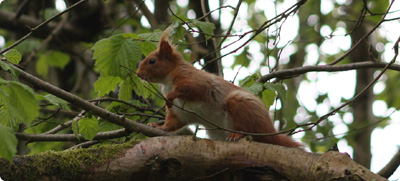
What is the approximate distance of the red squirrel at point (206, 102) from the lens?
379 centimetres

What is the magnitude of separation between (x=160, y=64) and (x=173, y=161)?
180 cm

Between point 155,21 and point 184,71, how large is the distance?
1.51m

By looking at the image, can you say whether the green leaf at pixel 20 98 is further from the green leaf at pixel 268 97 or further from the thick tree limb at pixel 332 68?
the thick tree limb at pixel 332 68

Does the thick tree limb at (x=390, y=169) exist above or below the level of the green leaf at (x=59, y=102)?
below

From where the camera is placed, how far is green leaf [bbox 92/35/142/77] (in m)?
3.58

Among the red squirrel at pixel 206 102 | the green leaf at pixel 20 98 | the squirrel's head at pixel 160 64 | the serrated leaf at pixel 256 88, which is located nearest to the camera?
the green leaf at pixel 20 98

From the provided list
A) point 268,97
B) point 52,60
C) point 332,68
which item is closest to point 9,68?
point 268,97

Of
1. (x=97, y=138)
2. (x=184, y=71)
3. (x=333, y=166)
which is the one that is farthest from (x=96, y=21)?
(x=333, y=166)

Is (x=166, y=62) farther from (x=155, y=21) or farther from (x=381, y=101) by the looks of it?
(x=381, y=101)

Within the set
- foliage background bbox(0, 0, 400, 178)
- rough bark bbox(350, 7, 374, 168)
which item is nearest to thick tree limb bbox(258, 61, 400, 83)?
foliage background bbox(0, 0, 400, 178)

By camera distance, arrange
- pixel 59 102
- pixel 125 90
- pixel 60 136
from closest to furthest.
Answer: pixel 59 102 < pixel 60 136 < pixel 125 90

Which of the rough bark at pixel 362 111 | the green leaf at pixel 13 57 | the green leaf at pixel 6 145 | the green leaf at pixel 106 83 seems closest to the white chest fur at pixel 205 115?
the green leaf at pixel 106 83

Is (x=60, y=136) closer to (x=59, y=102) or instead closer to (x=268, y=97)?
(x=59, y=102)

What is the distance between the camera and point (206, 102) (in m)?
4.07
